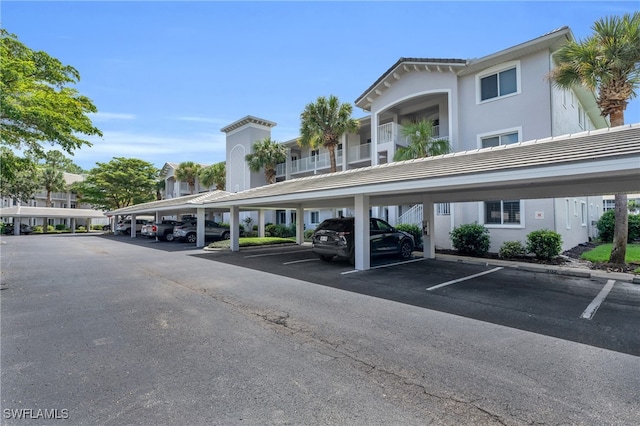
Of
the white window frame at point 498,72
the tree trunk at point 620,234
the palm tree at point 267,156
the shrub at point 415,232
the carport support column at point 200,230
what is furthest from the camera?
the palm tree at point 267,156

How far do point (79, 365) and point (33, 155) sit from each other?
11395 millimetres

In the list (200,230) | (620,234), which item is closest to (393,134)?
(620,234)

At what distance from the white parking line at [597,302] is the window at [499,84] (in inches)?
362

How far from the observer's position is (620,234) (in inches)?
396

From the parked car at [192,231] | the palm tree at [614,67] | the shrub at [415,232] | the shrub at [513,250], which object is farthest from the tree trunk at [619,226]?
the parked car at [192,231]

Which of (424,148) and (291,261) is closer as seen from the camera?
(291,261)

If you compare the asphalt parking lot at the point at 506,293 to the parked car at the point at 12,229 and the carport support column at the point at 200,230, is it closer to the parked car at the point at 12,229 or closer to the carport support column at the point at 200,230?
the carport support column at the point at 200,230

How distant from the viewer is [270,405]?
114 inches

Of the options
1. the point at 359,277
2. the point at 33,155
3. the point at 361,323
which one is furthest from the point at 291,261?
the point at 33,155

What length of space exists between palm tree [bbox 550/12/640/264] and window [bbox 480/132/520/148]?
312cm

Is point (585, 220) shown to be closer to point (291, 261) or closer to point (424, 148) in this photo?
point (424, 148)

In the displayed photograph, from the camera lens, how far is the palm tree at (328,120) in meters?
21.1

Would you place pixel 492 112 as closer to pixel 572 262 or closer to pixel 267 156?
pixel 572 262

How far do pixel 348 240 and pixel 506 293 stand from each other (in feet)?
15.8
